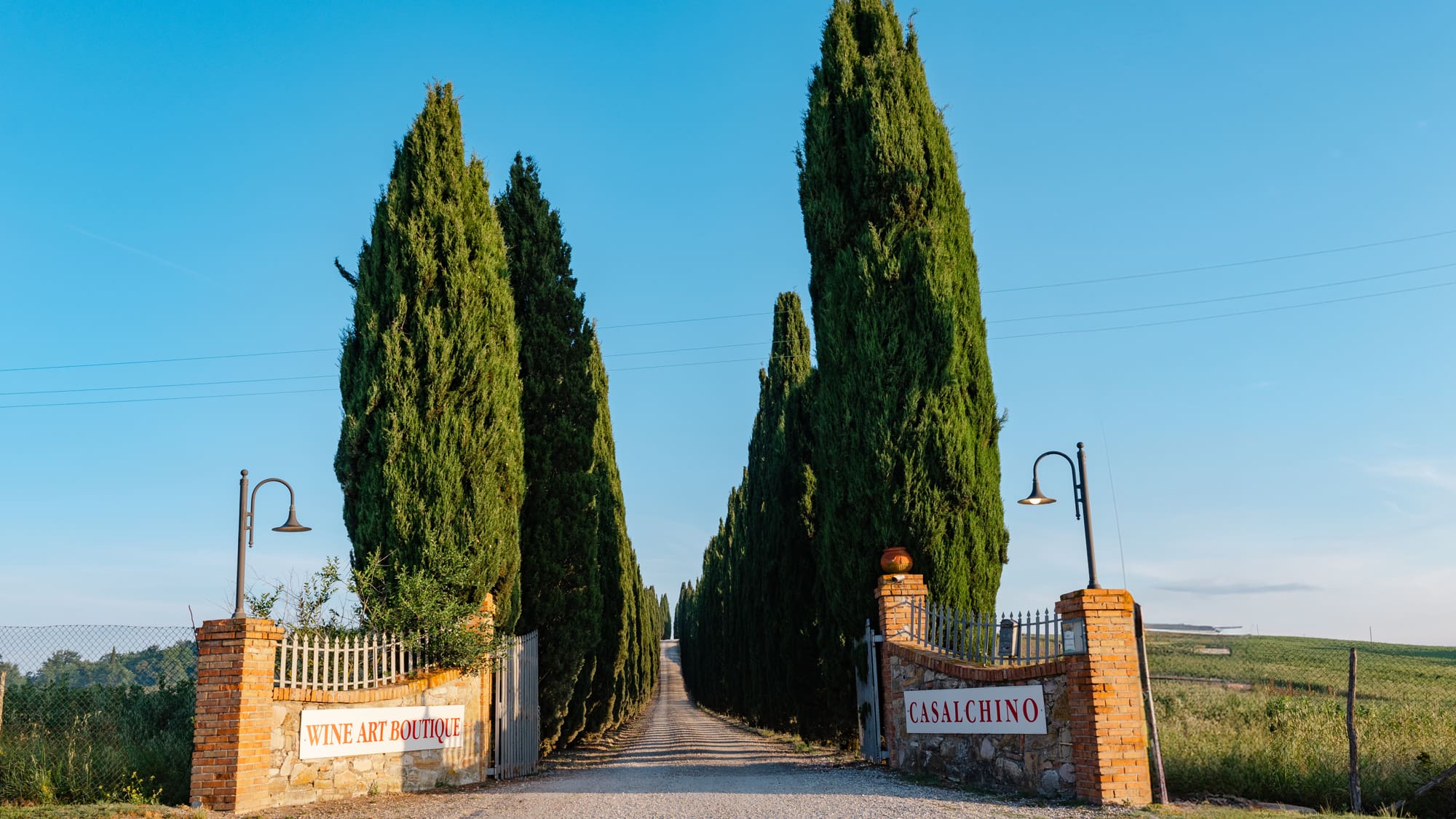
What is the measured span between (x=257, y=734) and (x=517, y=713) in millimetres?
5044

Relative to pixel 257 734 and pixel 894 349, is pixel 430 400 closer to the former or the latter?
pixel 257 734

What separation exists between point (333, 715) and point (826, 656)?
316 inches

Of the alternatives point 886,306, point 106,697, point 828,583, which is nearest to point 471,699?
point 106,697

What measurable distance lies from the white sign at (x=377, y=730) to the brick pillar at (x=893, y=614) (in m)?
5.37

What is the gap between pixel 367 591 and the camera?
11156mm

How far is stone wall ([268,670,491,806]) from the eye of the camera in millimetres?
9281

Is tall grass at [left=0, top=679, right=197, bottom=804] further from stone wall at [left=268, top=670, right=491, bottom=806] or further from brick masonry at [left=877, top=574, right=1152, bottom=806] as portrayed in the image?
brick masonry at [left=877, top=574, right=1152, bottom=806]

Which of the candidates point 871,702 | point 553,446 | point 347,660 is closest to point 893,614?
point 871,702

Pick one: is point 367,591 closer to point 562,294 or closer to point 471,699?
point 471,699

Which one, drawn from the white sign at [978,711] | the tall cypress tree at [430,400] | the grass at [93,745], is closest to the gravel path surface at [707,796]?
the white sign at [978,711]

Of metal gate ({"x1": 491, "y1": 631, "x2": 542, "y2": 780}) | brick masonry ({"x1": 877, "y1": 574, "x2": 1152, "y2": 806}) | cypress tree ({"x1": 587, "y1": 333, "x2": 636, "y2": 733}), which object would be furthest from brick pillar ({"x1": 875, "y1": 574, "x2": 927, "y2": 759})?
cypress tree ({"x1": 587, "y1": 333, "x2": 636, "y2": 733})

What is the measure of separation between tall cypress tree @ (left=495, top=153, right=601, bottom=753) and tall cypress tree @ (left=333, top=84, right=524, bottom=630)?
8.10 ft

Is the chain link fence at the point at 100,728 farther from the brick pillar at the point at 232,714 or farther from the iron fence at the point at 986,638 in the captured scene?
the iron fence at the point at 986,638

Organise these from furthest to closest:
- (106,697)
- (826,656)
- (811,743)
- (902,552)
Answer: (811,743), (826,656), (902,552), (106,697)
